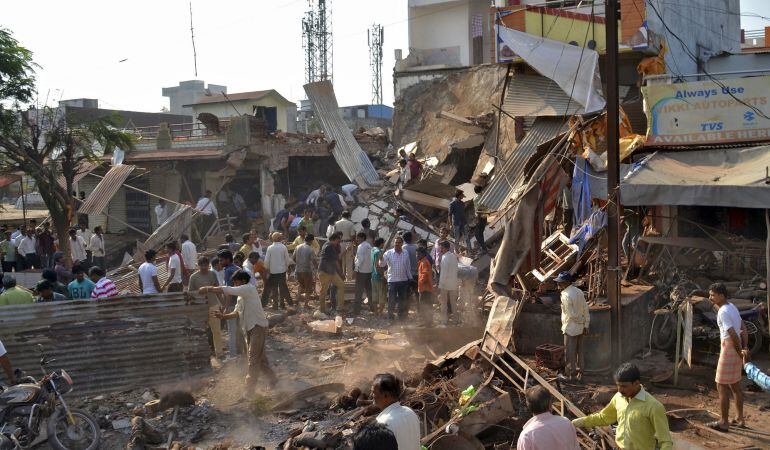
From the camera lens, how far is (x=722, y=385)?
25.1ft

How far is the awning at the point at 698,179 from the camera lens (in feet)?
36.2

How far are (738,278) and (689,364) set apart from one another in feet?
12.1

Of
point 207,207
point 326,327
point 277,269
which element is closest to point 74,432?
point 326,327

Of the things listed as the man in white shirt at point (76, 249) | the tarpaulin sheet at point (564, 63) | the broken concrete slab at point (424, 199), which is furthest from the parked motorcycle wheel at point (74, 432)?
the broken concrete slab at point (424, 199)

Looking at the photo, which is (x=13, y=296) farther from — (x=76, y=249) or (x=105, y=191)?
(x=105, y=191)

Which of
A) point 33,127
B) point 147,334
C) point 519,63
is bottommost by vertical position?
point 147,334

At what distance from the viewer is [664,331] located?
1068 cm

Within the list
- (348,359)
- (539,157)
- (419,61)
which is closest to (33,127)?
(348,359)

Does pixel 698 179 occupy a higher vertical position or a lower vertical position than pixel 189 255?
higher

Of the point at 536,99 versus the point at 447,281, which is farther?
the point at 536,99

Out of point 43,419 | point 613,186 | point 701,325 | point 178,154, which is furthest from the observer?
point 178,154

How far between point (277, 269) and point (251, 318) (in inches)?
186

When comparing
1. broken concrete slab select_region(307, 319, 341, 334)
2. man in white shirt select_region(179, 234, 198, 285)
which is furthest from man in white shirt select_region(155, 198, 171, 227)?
broken concrete slab select_region(307, 319, 341, 334)

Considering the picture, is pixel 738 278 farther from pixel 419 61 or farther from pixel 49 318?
pixel 419 61
